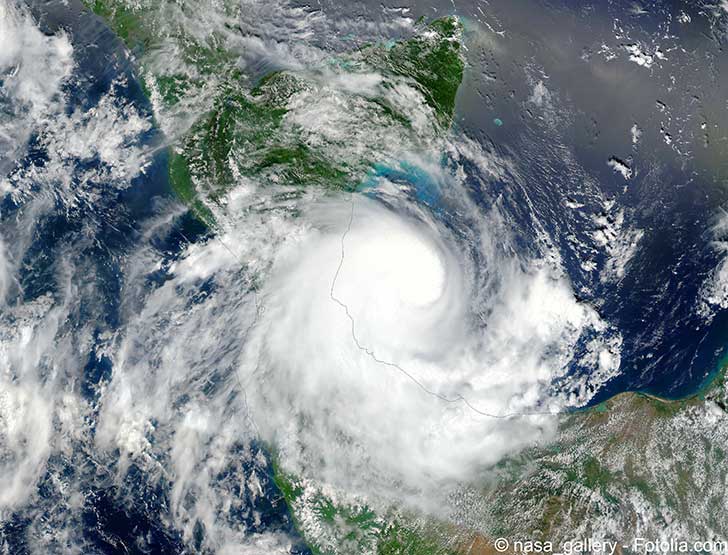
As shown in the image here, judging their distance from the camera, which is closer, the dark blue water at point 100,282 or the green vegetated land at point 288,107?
the dark blue water at point 100,282

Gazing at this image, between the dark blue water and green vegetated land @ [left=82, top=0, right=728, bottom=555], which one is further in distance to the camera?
green vegetated land @ [left=82, top=0, right=728, bottom=555]

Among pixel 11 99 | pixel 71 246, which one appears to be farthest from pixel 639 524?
pixel 11 99

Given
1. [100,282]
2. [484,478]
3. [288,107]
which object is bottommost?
[484,478]

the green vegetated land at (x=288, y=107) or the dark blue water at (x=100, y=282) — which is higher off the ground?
the green vegetated land at (x=288, y=107)

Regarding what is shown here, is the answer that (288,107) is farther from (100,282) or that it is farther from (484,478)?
(484,478)

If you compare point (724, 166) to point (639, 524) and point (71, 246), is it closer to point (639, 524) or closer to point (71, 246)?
point (639, 524)

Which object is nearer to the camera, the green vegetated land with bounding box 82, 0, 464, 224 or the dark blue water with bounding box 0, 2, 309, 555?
the dark blue water with bounding box 0, 2, 309, 555

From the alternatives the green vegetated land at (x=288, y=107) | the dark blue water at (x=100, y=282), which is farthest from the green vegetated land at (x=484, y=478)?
the dark blue water at (x=100, y=282)

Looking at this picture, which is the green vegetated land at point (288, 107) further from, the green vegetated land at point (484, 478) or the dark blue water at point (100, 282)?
the dark blue water at point (100, 282)

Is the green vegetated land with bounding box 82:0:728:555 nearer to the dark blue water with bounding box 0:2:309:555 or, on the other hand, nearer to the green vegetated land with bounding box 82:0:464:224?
the green vegetated land with bounding box 82:0:464:224

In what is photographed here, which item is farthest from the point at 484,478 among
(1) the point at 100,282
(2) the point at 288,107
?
(1) the point at 100,282

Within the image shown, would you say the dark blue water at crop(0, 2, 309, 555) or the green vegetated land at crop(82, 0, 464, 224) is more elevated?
the green vegetated land at crop(82, 0, 464, 224)

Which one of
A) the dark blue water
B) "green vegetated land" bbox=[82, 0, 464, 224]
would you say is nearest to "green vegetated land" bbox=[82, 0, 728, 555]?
"green vegetated land" bbox=[82, 0, 464, 224]
